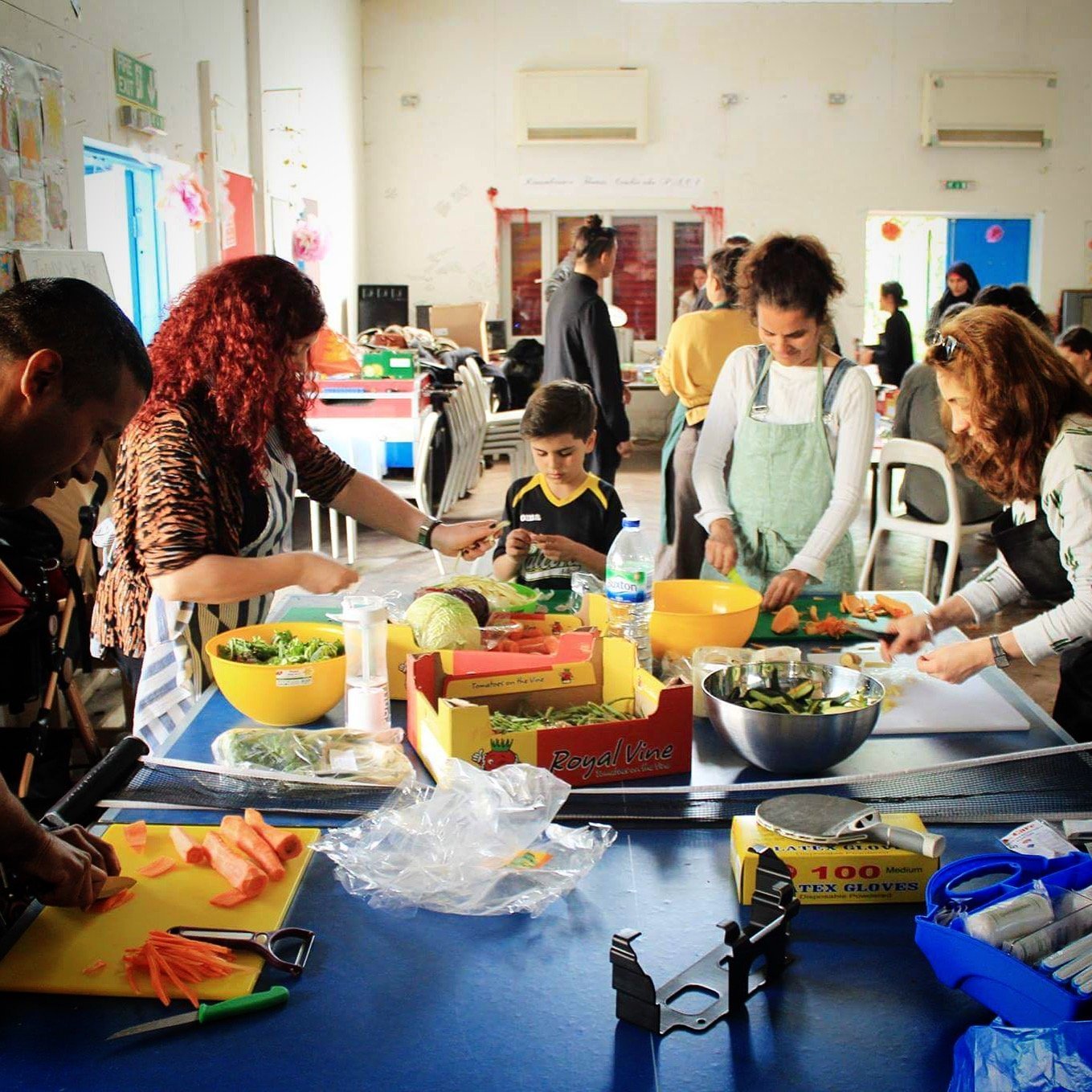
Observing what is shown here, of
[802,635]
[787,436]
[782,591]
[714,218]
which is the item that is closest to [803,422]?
[787,436]

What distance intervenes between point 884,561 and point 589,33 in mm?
6505

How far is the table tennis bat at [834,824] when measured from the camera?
147 cm

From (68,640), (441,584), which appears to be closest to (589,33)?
(68,640)

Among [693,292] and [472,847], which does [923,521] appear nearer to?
[472,847]

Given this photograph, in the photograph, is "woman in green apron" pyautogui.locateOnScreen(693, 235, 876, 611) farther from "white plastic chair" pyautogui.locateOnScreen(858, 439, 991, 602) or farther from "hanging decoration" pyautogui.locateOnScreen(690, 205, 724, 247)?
"hanging decoration" pyautogui.locateOnScreen(690, 205, 724, 247)

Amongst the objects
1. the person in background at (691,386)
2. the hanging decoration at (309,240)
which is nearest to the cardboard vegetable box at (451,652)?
the person in background at (691,386)

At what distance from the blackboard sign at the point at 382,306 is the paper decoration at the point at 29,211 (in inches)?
243

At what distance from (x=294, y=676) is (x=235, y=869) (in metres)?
0.53

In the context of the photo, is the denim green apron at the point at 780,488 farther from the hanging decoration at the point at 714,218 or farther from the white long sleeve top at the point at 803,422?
the hanging decoration at the point at 714,218

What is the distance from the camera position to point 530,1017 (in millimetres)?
1257

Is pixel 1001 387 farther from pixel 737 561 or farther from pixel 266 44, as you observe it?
pixel 266 44

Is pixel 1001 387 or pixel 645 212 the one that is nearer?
pixel 1001 387

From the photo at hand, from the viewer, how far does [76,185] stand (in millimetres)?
4441

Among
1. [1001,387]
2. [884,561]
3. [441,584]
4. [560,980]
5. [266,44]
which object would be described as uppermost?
[266,44]
